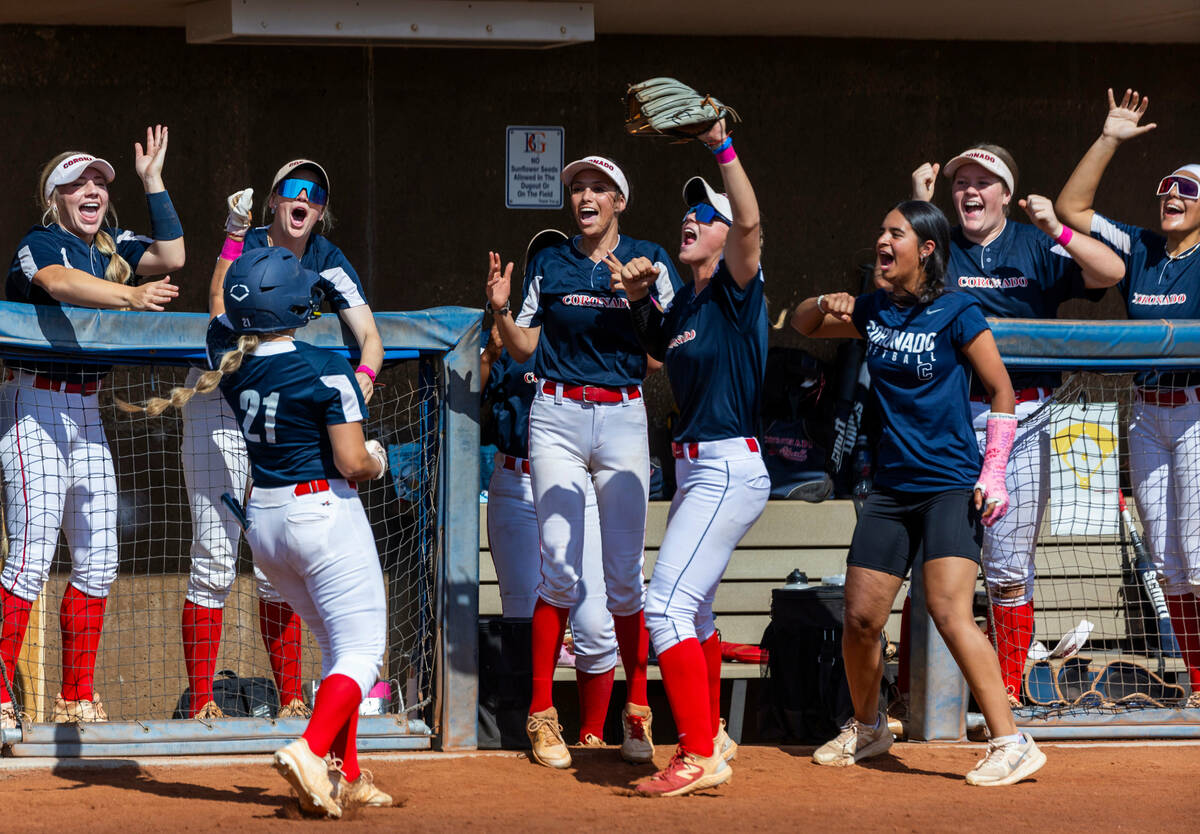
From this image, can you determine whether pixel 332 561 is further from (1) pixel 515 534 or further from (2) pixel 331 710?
(1) pixel 515 534

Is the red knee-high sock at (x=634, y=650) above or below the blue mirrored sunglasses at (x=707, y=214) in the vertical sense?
below

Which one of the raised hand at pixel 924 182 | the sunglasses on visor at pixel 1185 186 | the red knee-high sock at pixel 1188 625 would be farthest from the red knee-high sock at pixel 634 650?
the sunglasses on visor at pixel 1185 186

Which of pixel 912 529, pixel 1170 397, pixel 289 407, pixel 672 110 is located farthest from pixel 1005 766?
pixel 289 407

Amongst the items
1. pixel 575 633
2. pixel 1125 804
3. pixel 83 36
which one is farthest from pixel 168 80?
pixel 1125 804

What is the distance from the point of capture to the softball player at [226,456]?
16.1 ft

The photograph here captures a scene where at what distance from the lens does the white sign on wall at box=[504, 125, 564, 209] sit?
24.9 ft

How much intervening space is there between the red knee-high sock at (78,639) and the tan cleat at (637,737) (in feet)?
5.88

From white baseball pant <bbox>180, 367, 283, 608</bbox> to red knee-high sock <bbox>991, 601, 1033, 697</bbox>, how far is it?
264 centimetres

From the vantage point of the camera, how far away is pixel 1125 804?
14.0 feet

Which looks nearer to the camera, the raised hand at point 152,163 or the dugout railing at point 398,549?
the dugout railing at point 398,549

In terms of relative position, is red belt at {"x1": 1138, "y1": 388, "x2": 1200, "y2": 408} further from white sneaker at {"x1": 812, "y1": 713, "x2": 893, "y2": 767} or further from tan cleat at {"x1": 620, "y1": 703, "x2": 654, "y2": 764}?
tan cleat at {"x1": 620, "y1": 703, "x2": 654, "y2": 764}

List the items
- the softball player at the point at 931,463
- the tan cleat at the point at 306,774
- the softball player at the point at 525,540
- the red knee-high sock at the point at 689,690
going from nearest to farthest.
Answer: the tan cleat at the point at 306,774
the red knee-high sock at the point at 689,690
the softball player at the point at 931,463
the softball player at the point at 525,540

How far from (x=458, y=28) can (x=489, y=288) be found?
2.21 m

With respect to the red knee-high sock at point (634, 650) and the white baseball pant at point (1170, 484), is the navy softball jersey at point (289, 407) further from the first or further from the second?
the white baseball pant at point (1170, 484)
